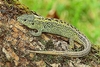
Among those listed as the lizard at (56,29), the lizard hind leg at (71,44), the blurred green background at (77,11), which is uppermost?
the blurred green background at (77,11)

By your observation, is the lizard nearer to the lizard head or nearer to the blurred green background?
the lizard head

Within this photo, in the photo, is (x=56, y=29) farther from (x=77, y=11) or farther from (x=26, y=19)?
(x=77, y=11)

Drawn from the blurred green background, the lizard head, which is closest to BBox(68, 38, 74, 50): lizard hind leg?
the lizard head

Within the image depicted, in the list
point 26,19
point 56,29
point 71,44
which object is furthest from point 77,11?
point 71,44

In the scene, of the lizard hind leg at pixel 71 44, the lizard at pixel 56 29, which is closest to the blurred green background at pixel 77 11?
the lizard at pixel 56 29

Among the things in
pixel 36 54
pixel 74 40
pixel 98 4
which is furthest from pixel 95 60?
pixel 98 4

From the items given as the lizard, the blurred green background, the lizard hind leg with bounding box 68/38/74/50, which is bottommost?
the lizard hind leg with bounding box 68/38/74/50

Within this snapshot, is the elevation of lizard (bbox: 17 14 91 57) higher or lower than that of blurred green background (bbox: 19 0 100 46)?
lower

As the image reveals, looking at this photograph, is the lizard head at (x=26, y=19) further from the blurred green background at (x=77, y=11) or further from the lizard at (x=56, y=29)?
the blurred green background at (x=77, y=11)
